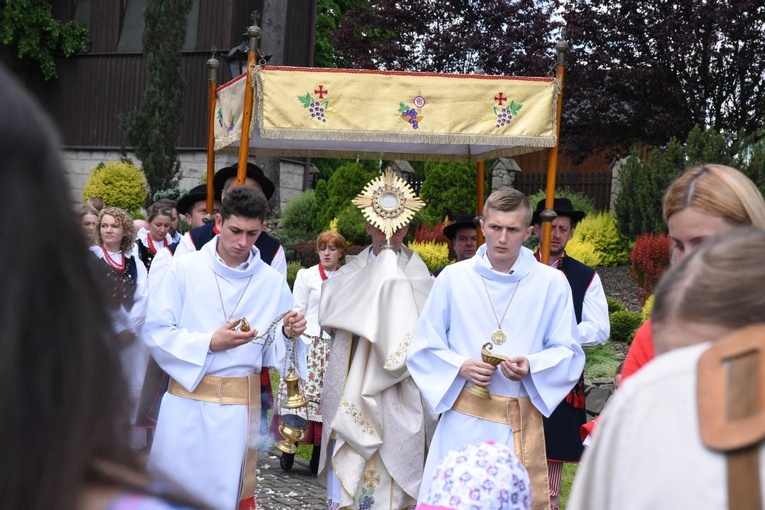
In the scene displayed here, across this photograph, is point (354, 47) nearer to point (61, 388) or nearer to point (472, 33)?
point (472, 33)

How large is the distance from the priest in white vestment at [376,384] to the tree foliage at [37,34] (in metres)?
18.7

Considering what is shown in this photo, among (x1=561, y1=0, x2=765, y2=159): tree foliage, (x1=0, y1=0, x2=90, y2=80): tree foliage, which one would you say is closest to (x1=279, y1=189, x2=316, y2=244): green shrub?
(x1=561, y1=0, x2=765, y2=159): tree foliage

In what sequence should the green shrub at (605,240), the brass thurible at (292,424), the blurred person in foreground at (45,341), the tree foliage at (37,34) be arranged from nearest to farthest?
the blurred person in foreground at (45,341) → the brass thurible at (292,424) → the green shrub at (605,240) → the tree foliage at (37,34)

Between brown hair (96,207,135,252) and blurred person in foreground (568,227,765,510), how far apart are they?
6.80m

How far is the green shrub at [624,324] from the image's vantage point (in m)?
11.6

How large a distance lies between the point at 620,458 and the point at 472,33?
69.1ft

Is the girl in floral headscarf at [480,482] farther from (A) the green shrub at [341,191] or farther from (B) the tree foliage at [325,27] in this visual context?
(B) the tree foliage at [325,27]

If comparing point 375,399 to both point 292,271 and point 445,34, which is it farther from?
point 445,34

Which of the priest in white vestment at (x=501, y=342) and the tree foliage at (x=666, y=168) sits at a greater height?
the tree foliage at (x=666, y=168)

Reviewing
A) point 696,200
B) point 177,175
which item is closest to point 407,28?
point 177,175

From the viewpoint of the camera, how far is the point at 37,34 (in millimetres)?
23078

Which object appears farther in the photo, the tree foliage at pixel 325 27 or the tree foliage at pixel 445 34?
the tree foliage at pixel 325 27

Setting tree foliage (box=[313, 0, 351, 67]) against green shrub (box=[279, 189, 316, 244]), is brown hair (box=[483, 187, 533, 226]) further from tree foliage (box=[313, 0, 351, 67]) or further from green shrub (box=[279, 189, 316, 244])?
tree foliage (box=[313, 0, 351, 67])

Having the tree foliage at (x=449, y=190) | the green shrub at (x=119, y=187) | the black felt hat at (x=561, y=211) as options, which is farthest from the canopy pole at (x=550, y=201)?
the green shrub at (x=119, y=187)
